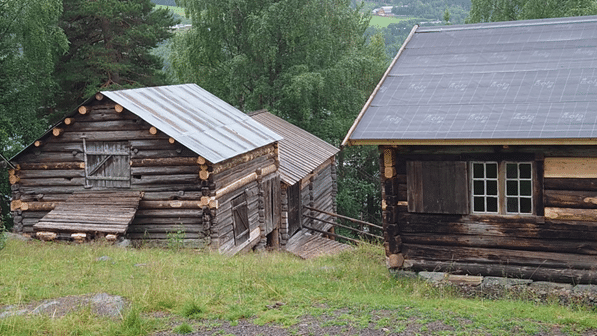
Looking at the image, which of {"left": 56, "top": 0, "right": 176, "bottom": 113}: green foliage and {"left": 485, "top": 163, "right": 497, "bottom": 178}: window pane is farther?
{"left": 56, "top": 0, "right": 176, "bottom": 113}: green foliage

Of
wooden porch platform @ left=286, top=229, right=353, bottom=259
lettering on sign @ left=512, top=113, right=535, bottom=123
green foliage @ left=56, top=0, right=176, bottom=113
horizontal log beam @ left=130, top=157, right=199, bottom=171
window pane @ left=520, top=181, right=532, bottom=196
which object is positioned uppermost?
green foliage @ left=56, top=0, right=176, bottom=113

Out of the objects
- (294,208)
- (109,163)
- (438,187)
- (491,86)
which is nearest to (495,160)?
(438,187)

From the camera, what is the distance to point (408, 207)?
39.7 ft

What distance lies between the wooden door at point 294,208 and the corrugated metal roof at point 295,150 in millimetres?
722

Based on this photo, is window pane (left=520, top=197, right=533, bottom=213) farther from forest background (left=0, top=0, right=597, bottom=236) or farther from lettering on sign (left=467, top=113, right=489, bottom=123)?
forest background (left=0, top=0, right=597, bottom=236)

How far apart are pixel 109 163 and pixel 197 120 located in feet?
9.81

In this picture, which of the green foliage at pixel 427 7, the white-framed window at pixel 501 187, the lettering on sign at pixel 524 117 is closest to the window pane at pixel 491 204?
the white-framed window at pixel 501 187

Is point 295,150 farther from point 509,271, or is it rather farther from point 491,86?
point 509,271

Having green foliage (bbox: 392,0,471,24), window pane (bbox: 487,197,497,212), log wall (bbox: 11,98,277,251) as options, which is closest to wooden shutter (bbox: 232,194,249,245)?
log wall (bbox: 11,98,277,251)

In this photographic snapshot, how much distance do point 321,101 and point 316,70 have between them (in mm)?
1558

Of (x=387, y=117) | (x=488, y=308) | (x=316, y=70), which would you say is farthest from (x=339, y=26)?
(x=488, y=308)

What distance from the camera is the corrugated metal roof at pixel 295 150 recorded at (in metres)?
22.0

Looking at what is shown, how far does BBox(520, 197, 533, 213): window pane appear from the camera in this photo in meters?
11.3

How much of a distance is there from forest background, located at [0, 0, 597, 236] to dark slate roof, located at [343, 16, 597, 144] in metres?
15.2
